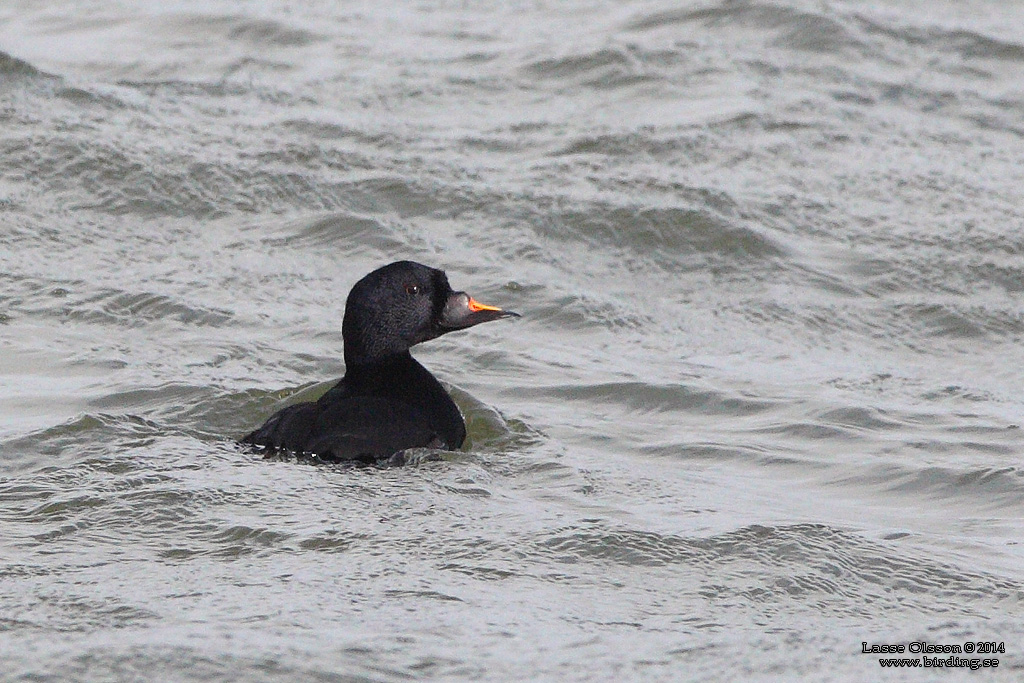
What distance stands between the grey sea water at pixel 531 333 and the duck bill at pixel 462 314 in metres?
0.48

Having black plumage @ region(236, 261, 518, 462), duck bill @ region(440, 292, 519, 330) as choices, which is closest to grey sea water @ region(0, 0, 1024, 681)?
black plumage @ region(236, 261, 518, 462)

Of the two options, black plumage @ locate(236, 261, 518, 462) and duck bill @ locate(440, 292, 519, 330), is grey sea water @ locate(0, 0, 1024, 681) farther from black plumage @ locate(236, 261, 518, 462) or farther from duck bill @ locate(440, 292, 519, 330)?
duck bill @ locate(440, 292, 519, 330)

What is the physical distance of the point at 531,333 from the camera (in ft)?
30.0

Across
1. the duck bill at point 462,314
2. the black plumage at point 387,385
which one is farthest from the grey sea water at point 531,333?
the duck bill at point 462,314

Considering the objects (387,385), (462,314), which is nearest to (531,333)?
(462,314)

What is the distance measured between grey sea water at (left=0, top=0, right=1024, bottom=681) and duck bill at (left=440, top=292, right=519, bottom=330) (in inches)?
19.1

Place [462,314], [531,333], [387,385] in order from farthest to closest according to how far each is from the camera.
→ [531,333] → [462,314] → [387,385]

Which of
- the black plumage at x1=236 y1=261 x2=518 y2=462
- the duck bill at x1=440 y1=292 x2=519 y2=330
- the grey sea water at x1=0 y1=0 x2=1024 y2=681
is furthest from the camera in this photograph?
the duck bill at x1=440 y1=292 x2=519 y2=330

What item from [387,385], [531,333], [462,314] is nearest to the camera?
[387,385]

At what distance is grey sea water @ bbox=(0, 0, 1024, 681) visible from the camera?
5141 mm

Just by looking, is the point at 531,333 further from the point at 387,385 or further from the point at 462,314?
the point at 387,385

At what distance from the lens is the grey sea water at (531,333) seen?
16.9 ft

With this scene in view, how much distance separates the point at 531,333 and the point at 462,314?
1903mm

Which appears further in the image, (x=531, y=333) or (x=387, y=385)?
(x=531, y=333)
